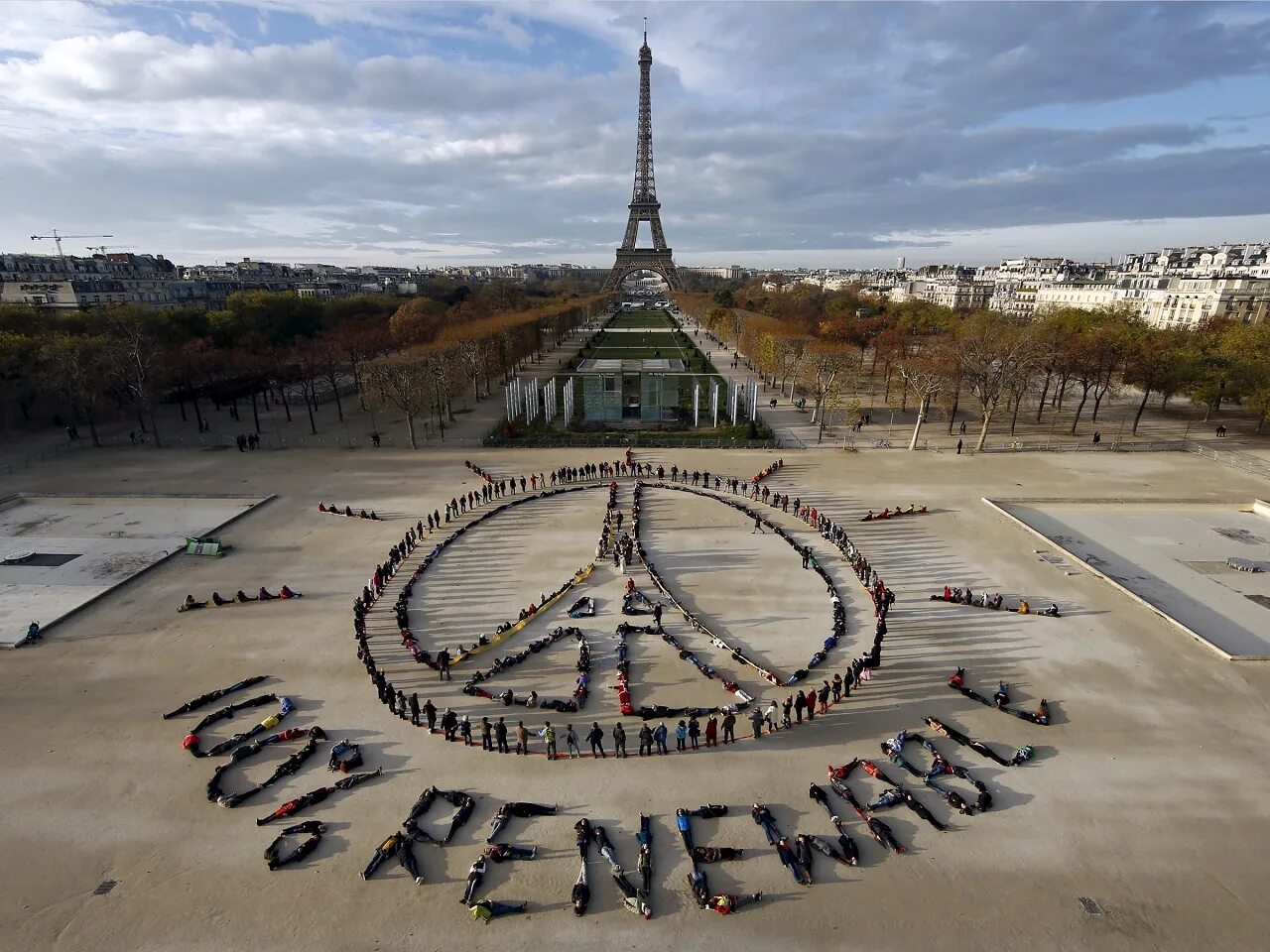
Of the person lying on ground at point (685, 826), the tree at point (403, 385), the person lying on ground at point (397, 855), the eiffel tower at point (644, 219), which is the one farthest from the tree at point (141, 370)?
the eiffel tower at point (644, 219)

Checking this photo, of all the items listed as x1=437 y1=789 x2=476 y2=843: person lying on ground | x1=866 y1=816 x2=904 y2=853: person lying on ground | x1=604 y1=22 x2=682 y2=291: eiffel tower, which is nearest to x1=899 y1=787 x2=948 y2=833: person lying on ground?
x1=866 y1=816 x2=904 y2=853: person lying on ground

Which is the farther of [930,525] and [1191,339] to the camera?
[1191,339]

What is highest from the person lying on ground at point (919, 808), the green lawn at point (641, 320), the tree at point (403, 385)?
the tree at point (403, 385)

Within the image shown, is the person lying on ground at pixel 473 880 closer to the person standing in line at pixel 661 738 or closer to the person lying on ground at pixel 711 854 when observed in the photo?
the person lying on ground at pixel 711 854

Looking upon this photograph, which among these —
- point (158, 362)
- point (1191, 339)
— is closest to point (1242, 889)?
point (1191, 339)

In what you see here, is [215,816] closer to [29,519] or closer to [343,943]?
[343,943]

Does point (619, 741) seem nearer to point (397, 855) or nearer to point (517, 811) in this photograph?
point (517, 811)
